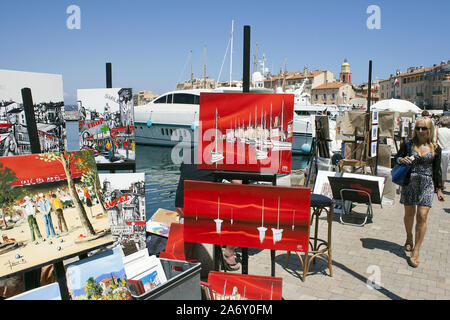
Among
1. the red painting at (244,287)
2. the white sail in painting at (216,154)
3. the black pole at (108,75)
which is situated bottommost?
the red painting at (244,287)

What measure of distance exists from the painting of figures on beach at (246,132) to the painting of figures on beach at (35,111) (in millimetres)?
1304

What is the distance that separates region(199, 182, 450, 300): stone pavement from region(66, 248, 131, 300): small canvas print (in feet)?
5.53

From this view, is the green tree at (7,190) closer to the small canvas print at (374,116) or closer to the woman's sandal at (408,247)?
the woman's sandal at (408,247)

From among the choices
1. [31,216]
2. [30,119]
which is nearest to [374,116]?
[30,119]

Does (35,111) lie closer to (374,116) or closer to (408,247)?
(408,247)

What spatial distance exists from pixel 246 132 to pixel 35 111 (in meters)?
1.80

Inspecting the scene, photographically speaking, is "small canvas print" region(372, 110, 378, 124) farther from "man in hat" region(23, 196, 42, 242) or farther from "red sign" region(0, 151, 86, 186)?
"man in hat" region(23, 196, 42, 242)

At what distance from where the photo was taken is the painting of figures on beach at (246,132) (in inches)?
114

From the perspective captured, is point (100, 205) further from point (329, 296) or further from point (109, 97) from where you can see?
point (329, 296)

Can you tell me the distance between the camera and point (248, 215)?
9.29ft

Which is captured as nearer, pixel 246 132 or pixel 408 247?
pixel 246 132

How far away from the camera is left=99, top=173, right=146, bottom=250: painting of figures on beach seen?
3426mm

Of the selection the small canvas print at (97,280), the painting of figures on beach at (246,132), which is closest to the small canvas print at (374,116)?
the painting of figures on beach at (246,132)
